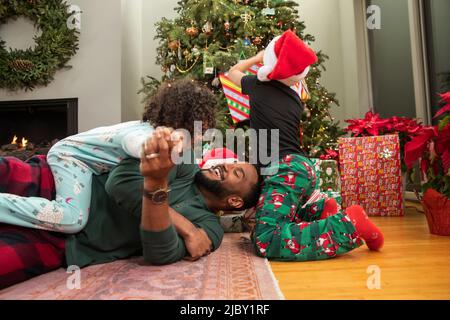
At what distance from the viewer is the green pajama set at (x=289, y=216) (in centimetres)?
123

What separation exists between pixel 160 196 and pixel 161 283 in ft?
0.76

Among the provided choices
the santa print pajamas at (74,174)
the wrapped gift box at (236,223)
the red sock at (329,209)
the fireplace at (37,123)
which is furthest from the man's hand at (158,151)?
the fireplace at (37,123)

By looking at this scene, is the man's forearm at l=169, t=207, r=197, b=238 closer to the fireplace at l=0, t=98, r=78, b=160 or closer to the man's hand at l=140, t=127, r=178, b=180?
the man's hand at l=140, t=127, r=178, b=180

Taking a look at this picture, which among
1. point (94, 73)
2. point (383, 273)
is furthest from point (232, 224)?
point (94, 73)

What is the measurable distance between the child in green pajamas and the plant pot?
1158 millimetres

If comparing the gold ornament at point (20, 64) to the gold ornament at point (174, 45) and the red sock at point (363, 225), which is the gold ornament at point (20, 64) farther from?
the red sock at point (363, 225)

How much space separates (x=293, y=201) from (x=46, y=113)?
123 inches

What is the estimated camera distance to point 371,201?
2.49m

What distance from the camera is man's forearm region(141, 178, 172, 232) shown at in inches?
36.0

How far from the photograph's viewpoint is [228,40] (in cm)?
295

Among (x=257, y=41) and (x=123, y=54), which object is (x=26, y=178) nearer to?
(x=257, y=41)

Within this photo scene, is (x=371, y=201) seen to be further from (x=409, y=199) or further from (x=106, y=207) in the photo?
(x=106, y=207)

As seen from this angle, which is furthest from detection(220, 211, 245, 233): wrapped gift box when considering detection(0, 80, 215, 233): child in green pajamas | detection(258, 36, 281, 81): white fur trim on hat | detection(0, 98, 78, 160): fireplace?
A: detection(0, 98, 78, 160): fireplace

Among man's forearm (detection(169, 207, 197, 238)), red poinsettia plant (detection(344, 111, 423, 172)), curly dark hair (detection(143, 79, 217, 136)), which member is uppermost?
red poinsettia plant (detection(344, 111, 423, 172))
